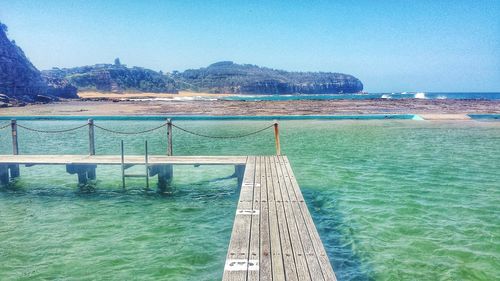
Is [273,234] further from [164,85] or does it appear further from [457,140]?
[164,85]

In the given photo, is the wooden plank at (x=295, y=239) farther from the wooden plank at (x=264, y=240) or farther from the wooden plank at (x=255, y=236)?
the wooden plank at (x=255, y=236)

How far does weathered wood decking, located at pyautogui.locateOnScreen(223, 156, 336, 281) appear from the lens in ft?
14.3

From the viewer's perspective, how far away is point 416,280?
618 cm

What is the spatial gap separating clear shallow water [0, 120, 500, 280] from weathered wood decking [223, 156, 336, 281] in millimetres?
1064

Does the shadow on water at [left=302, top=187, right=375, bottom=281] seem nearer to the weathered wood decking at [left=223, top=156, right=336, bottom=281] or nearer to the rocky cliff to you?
the weathered wood decking at [left=223, top=156, right=336, bottom=281]

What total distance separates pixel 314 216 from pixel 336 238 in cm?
145

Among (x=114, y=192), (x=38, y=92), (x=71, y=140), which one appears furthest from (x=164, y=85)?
(x=114, y=192)

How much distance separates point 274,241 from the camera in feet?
17.4

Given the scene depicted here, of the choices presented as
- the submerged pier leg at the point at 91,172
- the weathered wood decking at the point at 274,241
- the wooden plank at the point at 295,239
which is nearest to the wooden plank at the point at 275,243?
the weathered wood decking at the point at 274,241

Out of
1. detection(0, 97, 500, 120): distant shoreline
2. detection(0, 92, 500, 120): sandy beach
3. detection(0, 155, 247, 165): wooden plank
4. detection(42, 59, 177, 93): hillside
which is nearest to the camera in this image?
detection(0, 155, 247, 165): wooden plank

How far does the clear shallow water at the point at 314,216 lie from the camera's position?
6680 mm

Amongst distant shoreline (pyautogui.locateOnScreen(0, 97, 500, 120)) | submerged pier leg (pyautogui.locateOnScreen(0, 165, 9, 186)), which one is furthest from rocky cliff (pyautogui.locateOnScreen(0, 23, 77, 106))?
submerged pier leg (pyautogui.locateOnScreen(0, 165, 9, 186))

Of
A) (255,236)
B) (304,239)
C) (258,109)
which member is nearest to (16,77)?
(258,109)

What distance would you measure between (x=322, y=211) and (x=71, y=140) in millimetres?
17722
